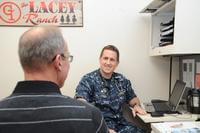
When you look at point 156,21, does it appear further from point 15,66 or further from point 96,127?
point 96,127

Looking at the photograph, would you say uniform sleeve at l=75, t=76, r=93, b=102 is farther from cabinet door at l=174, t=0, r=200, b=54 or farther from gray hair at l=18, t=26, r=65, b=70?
gray hair at l=18, t=26, r=65, b=70

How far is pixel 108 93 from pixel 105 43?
58cm

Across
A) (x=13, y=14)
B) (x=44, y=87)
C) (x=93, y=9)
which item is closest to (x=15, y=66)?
(x=13, y=14)

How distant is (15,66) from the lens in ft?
8.94

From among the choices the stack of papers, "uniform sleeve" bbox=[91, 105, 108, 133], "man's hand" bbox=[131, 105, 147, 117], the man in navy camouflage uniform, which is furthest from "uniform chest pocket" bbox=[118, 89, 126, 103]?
"uniform sleeve" bbox=[91, 105, 108, 133]

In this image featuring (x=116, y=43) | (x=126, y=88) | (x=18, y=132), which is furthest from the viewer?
(x=116, y=43)

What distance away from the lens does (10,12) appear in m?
2.69

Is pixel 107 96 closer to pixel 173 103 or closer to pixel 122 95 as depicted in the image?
pixel 122 95

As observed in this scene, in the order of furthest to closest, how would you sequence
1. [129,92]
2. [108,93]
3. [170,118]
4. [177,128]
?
[129,92], [108,93], [170,118], [177,128]

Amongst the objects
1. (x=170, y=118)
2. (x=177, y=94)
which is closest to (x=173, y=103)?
(x=177, y=94)

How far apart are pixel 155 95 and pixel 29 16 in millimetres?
1576

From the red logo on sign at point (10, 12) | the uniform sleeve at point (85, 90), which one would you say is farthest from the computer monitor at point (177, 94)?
the red logo on sign at point (10, 12)

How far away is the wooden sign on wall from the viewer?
269cm

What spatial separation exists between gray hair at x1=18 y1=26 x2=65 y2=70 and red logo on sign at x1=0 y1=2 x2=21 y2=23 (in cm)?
181
